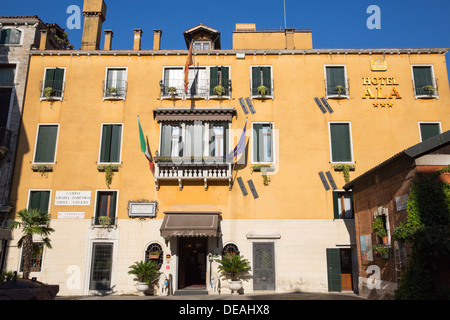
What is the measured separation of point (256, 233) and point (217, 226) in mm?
2185

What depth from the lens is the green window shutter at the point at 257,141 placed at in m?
20.2

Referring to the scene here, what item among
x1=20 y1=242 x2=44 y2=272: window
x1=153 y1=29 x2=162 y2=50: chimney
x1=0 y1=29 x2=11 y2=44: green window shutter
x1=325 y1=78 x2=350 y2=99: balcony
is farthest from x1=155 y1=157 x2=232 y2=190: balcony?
x1=0 y1=29 x2=11 y2=44: green window shutter

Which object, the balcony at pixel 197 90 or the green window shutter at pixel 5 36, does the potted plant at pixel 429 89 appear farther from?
the green window shutter at pixel 5 36

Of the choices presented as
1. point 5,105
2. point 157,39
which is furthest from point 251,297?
point 5,105

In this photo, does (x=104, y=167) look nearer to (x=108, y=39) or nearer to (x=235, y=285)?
(x=108, y=39)

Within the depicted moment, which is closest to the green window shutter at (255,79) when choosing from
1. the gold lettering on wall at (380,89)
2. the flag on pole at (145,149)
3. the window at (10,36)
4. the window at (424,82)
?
the gold lettering on wall at (380,89)

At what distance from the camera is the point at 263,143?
20.4m

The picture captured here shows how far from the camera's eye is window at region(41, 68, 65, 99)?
21156 millimetres

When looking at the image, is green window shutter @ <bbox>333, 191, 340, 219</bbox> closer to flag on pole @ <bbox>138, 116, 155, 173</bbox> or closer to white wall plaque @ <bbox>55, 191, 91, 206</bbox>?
flag on pole @ <bbox>138, 116, 155, 173</bbox>

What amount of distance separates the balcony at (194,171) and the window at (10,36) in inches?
479

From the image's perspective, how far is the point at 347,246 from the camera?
1884 centimetres

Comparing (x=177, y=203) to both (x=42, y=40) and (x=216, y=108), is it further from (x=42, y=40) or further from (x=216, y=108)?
(x=42, y=40)
